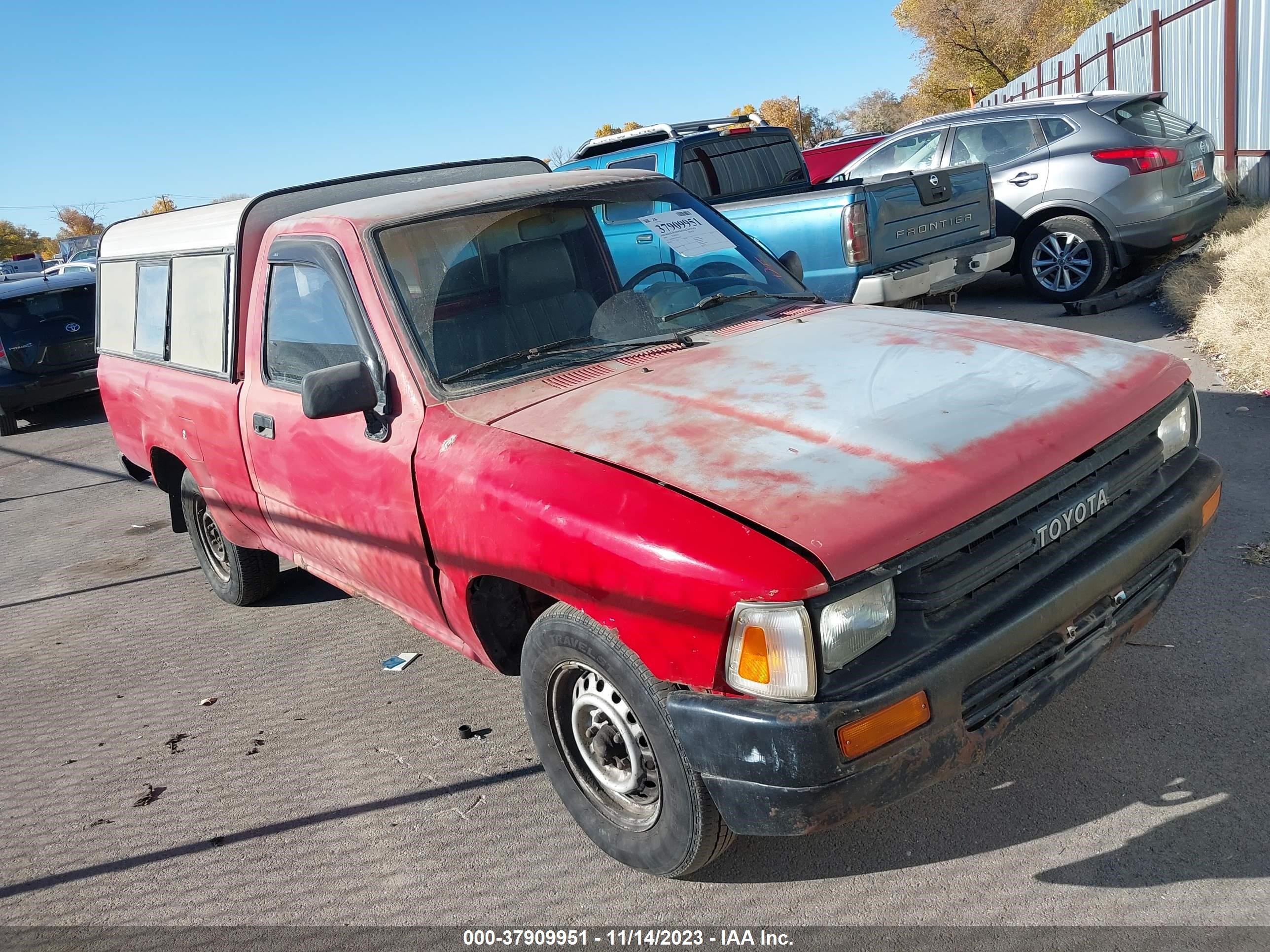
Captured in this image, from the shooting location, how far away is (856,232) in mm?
7461

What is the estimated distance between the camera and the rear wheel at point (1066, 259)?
9.01m

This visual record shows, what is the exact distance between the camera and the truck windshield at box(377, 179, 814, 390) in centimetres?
342

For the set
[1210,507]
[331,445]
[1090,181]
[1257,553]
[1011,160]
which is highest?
[1011,160]

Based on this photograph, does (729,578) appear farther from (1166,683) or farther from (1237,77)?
(1237,77)

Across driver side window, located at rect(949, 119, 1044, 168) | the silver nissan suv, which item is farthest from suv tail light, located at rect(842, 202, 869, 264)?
the silver nissan suv

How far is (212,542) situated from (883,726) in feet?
14.2

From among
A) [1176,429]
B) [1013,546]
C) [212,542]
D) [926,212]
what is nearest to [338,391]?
[1013,546]

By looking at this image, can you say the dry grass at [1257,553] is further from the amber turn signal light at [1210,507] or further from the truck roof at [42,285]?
the truck roof at [42,285]

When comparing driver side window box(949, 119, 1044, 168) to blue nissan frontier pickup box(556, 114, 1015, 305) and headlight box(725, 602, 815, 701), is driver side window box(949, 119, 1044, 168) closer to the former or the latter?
blue nissan frontier pickup box(556, 114, 1015, 305)

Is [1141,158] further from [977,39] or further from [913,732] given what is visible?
[977,39]

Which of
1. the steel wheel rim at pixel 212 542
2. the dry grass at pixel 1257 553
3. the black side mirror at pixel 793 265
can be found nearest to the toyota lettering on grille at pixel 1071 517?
the dry grass at pixel 1257 553

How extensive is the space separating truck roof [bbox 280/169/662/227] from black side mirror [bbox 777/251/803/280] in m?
0.72

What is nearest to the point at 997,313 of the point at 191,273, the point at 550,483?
the point at 191,273

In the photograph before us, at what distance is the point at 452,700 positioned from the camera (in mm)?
4129
